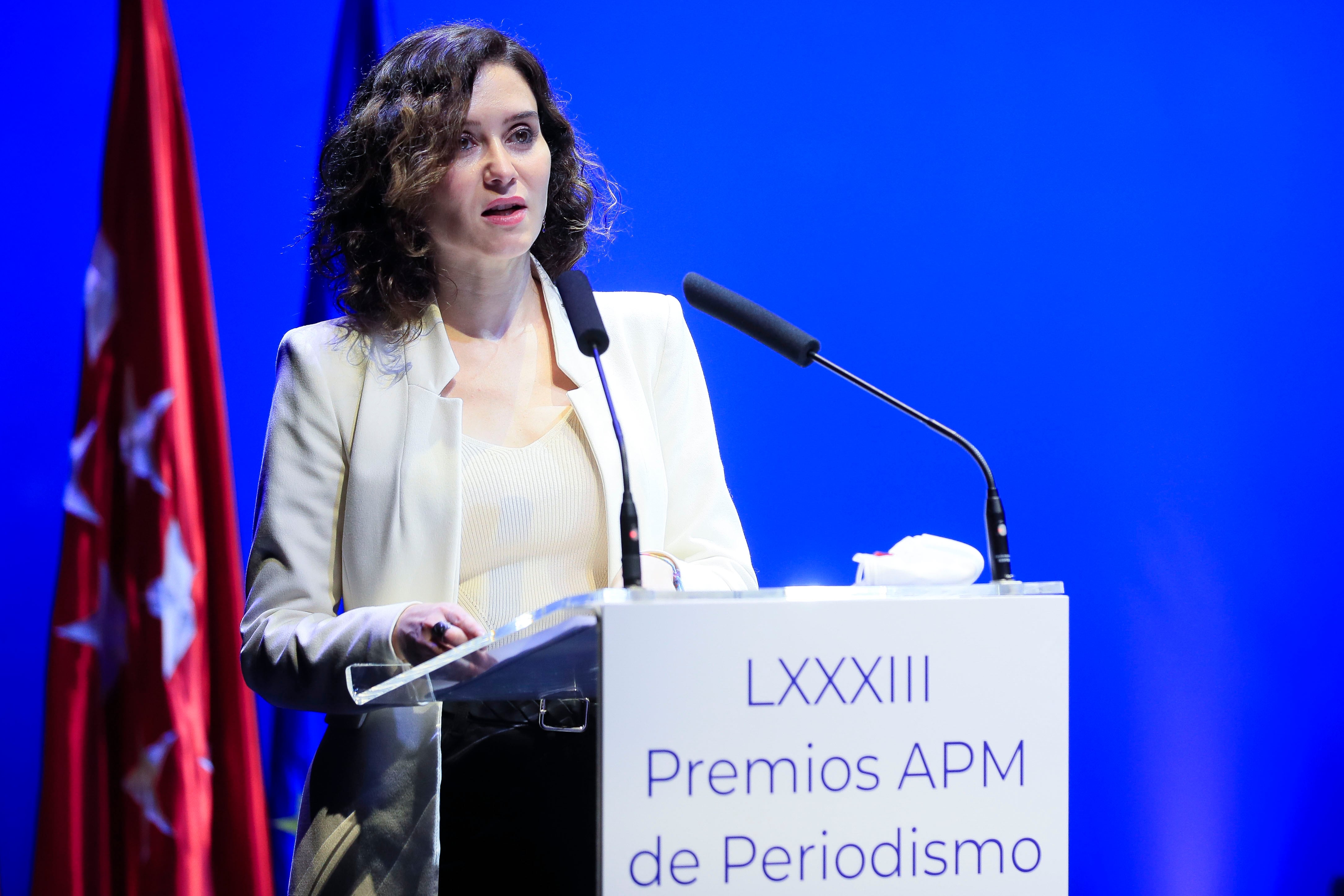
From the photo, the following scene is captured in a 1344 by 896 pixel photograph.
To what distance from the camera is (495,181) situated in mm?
1545

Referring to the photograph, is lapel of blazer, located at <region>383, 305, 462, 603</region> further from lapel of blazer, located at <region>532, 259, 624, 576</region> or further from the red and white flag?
the red and white flag

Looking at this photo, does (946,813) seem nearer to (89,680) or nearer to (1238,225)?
(89,680)

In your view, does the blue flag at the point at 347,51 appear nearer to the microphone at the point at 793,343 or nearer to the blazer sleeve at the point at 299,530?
the blazer sleeve at the point at 299,530

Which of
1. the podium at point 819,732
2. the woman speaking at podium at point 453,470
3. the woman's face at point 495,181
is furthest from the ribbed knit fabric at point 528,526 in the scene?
the podium at point 819,732

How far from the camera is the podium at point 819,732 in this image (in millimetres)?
883

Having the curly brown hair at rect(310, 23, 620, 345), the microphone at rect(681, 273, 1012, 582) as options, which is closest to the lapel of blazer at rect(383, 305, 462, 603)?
the curly brown hair at rect(310, 23, 620, 345)

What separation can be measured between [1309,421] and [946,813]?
200 centimetres

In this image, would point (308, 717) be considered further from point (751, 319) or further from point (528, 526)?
point (751, 319)

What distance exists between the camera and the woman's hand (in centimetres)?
103

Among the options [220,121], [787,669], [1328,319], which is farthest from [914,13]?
[787,669]

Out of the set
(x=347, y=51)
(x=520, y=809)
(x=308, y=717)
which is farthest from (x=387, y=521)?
(x=347, y=51)

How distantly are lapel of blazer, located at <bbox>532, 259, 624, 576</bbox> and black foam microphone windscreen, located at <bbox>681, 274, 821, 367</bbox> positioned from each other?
0.83ft

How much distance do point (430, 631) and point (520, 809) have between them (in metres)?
0.31

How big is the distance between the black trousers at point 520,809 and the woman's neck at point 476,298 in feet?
1.82
